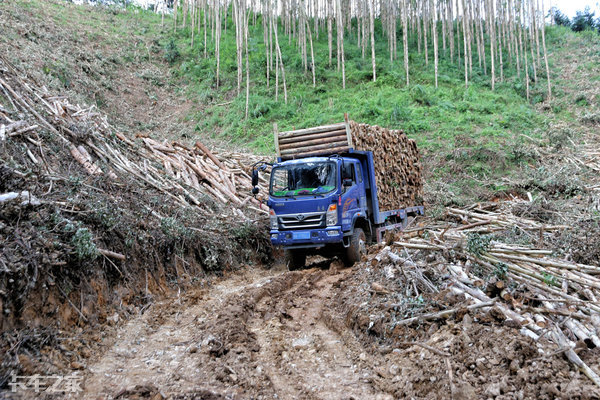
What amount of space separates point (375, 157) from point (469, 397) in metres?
8.30

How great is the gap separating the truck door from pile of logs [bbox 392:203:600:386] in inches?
94.0

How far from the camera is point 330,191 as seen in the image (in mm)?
9203

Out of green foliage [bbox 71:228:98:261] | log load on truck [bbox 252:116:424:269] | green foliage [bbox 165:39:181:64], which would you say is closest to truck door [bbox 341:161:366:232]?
log load on truck [bbox 252:116:424:269]

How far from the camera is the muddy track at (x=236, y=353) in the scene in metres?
4.12

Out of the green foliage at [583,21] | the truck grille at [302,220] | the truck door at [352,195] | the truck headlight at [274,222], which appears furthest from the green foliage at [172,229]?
Result: the green foliage at [583,21]

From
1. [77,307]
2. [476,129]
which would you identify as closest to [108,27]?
[476,129]

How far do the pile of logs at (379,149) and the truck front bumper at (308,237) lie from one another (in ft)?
6.87

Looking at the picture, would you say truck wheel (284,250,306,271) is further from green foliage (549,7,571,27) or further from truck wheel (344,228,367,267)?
green foliage (549,7,571,27)

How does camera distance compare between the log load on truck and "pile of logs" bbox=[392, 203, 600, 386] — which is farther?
the log load on truck

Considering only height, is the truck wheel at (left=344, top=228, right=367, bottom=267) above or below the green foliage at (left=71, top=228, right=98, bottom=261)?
below

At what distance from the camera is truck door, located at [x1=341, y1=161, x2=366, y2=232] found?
9291 millimetres

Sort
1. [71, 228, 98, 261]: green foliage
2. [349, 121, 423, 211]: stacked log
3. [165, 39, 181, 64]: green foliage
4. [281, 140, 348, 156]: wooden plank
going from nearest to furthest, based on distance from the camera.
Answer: [71, 228, 98, 261]: green foliage < [281, 140, 348, 156]: wooden plank < [349, 121, 423, 211]: stacked log < [165, 39, 181, 64]: green foliage

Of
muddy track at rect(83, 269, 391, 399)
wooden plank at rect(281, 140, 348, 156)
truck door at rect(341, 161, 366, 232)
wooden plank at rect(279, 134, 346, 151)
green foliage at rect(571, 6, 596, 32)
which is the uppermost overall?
green foliage at rect(571, 6, 596, 32)

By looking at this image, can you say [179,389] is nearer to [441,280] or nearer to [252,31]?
[441,280]
